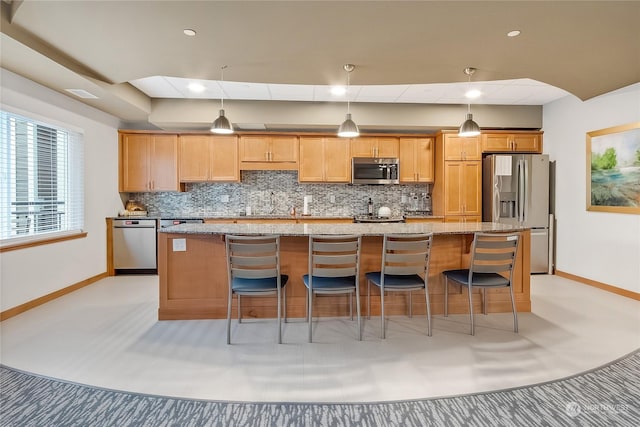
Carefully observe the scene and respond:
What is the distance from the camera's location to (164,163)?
5.51 metres

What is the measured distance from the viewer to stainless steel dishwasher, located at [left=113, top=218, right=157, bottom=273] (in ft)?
17.0

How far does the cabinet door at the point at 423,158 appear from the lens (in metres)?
5.73

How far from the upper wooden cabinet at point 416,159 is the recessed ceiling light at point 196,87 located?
3.22 meters

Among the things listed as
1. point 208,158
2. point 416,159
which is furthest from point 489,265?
point 208,158

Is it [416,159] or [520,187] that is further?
[416,159]

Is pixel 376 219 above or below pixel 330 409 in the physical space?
above

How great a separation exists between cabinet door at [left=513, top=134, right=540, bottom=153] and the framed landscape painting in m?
0.94

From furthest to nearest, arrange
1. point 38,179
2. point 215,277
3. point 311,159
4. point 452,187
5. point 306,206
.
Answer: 1. point 306,206
2. point 311,159
3. point 452,187
4. point 38,179
5. point 215,277

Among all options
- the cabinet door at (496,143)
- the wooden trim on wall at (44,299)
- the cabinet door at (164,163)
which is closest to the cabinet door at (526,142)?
the cabinet door at (496,143)

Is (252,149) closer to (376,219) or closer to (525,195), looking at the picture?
(376,219)

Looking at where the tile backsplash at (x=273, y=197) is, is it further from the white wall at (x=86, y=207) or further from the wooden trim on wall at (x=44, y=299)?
the wooden trim on wall at (x=44, y=299)

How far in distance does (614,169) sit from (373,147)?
10.5 ft

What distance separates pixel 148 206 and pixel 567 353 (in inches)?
233

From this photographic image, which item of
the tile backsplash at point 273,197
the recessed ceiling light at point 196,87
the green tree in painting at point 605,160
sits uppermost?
the recessed ceiling light at point 196,87
